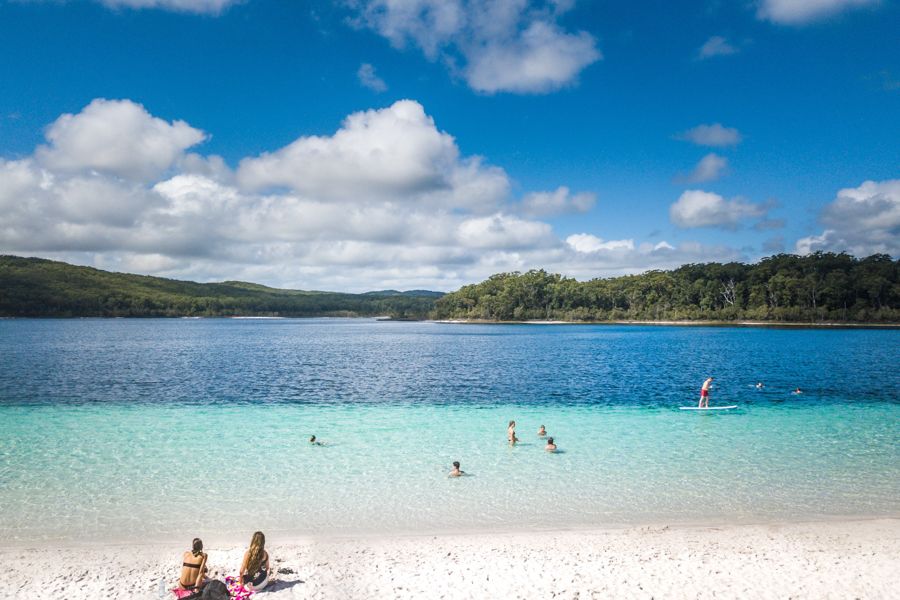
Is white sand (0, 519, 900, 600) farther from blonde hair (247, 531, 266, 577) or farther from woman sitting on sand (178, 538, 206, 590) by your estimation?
woman sitting on sand (178, 538, 206, 590)

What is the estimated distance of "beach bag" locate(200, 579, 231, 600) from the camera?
9.63 meters

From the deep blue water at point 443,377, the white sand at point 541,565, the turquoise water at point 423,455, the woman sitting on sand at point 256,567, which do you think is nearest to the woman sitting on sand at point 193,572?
the woman sitting on sand at point 256,567

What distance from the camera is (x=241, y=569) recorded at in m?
10.4

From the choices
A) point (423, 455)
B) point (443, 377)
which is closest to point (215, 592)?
point (423, 455)

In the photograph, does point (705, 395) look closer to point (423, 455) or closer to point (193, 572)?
point (423, 455)

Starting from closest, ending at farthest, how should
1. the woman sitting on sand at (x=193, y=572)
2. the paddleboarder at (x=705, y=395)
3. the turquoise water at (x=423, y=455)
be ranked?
the woman sitting on sand at (x=193, y=572)
the turquoise water at (x=423, y=455)
the paddleboarder at (x=705, y=395)

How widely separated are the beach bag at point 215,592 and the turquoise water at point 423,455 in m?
4.09

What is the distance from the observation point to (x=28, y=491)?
16.5m

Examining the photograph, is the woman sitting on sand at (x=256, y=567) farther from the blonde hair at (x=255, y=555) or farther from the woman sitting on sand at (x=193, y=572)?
the woman sitting on sand at (x=193, y=572)

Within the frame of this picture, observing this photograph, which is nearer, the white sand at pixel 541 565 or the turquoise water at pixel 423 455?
the white sand at pixel 541 565

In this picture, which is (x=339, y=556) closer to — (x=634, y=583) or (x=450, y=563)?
(x=450, y=563)

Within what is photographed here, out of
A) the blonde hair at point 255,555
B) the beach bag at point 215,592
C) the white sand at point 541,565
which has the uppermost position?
the blonde hair at point 255,555

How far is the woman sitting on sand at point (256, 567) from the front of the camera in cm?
1034

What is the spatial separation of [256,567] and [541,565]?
5.97 meters
